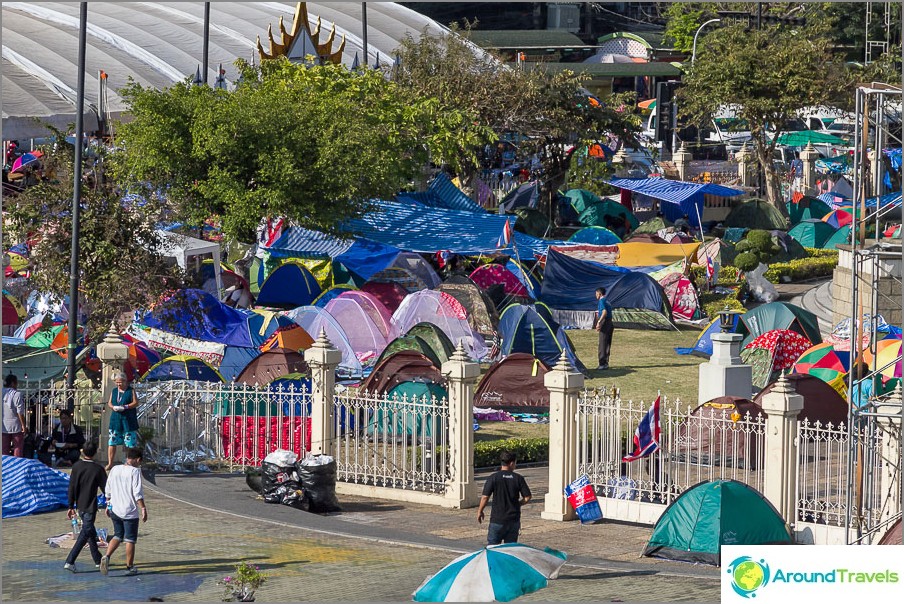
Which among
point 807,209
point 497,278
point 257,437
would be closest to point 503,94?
point 807,209

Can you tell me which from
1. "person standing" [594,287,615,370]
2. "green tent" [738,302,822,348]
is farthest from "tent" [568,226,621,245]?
"person standing" [594,287,615,370]

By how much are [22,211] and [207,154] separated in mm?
7171

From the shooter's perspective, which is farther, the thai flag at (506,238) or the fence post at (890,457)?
the thai flag at (506,238)

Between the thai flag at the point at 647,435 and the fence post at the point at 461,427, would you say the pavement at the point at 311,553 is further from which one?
the thai flag at the point at 647,435

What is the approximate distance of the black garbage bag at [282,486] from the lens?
1603 cm

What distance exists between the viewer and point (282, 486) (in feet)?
52.7

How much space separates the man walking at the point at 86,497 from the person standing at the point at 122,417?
3772 millimetres

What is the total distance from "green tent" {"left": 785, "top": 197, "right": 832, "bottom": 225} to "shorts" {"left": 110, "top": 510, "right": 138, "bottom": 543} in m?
35.7

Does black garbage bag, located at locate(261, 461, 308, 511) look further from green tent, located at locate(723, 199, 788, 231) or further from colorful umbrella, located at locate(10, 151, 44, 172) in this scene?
green tent, located at locate(723, 199, 788, 231)

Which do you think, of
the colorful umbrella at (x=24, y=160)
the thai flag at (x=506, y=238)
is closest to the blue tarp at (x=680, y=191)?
the thai flag at (x=506, y=238)

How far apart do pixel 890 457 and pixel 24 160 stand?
33.7m

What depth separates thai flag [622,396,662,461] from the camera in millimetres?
15086

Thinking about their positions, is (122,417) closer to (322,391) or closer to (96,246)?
(322,391)

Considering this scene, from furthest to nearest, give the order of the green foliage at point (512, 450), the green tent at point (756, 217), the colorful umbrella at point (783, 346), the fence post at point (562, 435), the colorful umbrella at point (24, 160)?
the green tent at point (756, 217), the colorful umbrella at point (24, 160), the colorful umbrella at point (783, 346), the green foliage at point (512, 450), the fence post at point (562, 435)
